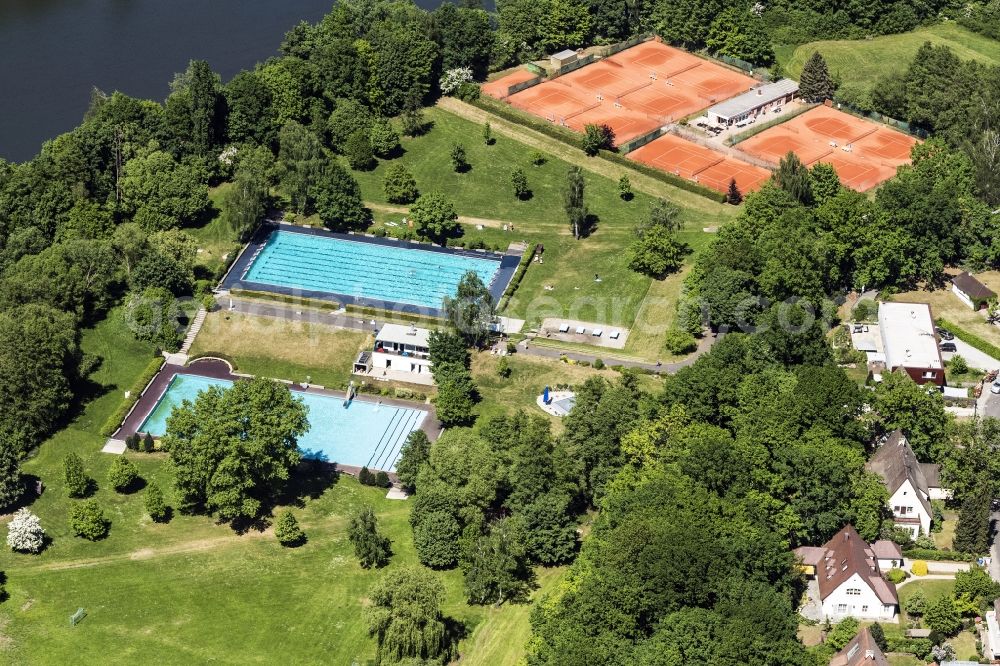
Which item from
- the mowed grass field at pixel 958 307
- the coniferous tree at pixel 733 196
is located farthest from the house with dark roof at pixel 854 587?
the coniferous tree at pixel 733 196

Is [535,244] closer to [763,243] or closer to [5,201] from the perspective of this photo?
[763,243]

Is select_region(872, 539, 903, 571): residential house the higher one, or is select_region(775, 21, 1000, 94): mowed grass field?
select_region(872, 539, 903, 571): residential house

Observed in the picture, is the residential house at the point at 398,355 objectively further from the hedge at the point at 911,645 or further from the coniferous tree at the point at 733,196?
the hedge at the point at 911,645

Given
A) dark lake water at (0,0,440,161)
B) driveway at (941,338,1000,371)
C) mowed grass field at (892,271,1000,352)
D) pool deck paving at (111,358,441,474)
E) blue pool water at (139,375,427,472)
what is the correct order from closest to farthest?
blue pool water at (139,375,427,472), pool deck paving at (111,358,441,474), driveway at (941,338,1000,371), mowed grass field at (892,271,1000,352), dark lake water at (0,0,440,161)

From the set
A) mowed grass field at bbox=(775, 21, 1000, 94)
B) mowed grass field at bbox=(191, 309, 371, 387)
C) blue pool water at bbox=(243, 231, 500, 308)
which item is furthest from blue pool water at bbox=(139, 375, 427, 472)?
mowed grass field at bbox=(775, 21, 1000, 94)

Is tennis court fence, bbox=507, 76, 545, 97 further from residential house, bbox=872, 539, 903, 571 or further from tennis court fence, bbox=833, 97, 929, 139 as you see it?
residential house, bbox=872, 539, 903, 571

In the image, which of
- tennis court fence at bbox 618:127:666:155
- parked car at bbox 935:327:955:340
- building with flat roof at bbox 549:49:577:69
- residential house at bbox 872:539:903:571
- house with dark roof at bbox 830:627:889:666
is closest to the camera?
house with dark roof at bbox 830:627:889:666

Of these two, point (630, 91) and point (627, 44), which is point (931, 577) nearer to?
point (630, 91)

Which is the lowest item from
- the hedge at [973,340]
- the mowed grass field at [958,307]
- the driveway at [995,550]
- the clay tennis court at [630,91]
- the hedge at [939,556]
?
the clay tennis court at [630,91]
